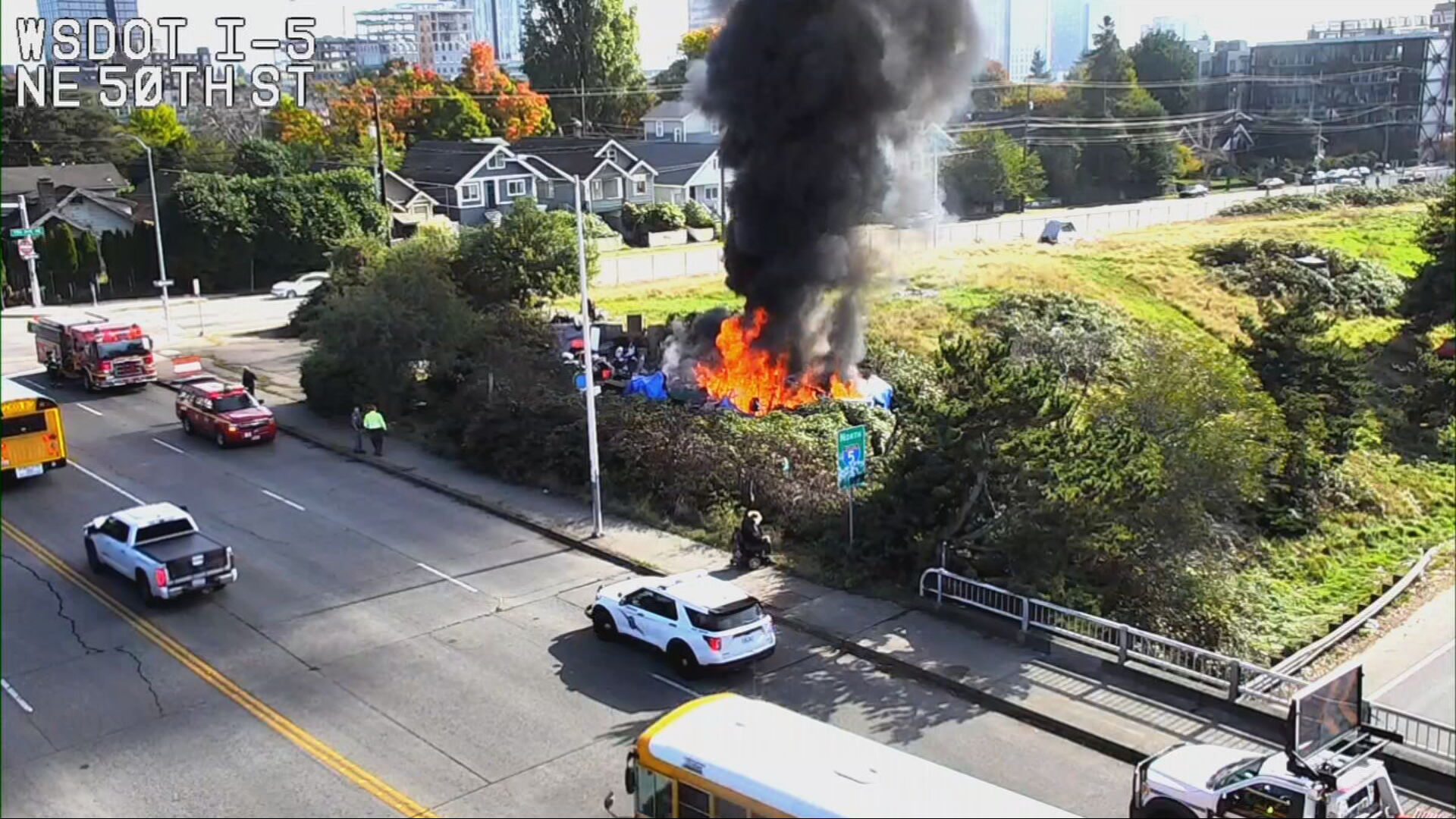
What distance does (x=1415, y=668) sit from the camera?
1681 cm

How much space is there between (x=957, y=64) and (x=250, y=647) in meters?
21.5

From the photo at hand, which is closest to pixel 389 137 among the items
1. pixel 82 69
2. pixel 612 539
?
pixel 82 69

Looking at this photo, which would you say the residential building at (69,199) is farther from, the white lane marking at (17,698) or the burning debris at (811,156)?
the white lane marking at (17,698)

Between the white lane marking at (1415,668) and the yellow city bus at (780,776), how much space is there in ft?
27.7

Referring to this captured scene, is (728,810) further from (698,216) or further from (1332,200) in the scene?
(1332,200)

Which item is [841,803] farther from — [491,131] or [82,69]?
[491,131]

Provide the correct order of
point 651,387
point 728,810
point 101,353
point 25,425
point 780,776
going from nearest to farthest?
point 780,776, point 728,810, point 25,425, point 651,387, point 101,353

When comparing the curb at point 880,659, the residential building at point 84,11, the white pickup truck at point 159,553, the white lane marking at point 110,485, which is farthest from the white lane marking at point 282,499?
the residential building at point 84,11

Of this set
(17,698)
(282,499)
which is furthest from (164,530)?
(282,499)

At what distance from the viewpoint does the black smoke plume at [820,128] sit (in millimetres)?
27984

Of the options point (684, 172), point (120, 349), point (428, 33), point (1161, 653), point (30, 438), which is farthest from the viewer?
point (428, 33)

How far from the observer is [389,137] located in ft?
275

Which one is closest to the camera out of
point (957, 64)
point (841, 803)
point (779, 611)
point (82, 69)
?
point (841, 803)

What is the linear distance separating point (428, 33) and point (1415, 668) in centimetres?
17338
